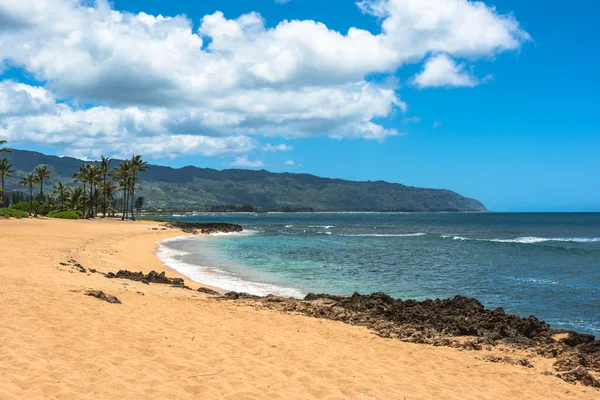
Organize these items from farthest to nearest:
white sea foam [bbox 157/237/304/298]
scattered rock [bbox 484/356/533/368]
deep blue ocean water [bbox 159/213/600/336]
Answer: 1. white sea foam [bbox 157/237/304/298]
2. deep blue ocean water [bbox 159/213/600/336]
3. scattered rock [bbox 484/356/533/368]

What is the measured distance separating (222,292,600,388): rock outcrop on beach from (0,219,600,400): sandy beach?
545 millimetres

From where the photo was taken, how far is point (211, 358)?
27.1 feet

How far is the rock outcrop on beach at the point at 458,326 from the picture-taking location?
1041cm

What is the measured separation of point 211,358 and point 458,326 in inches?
307

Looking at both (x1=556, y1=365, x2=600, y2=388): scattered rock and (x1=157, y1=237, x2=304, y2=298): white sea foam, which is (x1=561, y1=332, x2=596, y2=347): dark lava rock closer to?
(x1=556, y1=365, x2=600, y2=388): scattered rock

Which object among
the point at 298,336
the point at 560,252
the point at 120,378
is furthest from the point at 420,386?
the point at 560,252

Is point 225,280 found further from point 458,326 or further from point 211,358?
point 211,358

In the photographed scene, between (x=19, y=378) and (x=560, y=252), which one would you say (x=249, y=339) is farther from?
(x=560, y=252)

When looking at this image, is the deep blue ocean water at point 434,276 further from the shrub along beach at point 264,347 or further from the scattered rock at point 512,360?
the scattered rock at point 512,360

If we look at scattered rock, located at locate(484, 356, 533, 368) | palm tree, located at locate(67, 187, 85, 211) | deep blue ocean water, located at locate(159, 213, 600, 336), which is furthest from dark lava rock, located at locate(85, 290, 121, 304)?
palm tree, located at locate(67, 187, 85, 211)

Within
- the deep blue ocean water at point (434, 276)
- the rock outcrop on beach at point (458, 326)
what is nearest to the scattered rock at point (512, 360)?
the rock outcrop on beach at point (458, 326)

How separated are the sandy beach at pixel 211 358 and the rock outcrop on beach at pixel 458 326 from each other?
1.79ft

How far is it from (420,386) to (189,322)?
5839 mm

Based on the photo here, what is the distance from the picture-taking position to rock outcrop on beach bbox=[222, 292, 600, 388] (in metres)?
10.4
